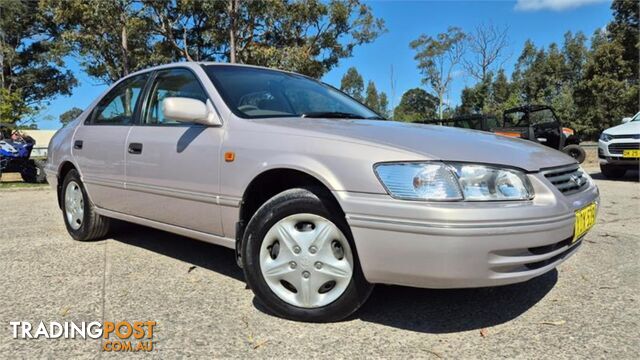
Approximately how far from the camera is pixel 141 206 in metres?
3.49

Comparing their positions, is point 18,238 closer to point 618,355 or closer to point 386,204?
point 386,204

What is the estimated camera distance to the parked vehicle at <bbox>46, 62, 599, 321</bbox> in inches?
84.0

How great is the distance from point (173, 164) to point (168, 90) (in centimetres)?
71

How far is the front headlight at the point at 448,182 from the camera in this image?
214 cm

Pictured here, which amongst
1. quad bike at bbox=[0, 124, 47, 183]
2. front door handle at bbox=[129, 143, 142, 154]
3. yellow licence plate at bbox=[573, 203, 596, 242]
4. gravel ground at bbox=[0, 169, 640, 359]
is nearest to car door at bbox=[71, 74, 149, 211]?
front door handle at bbox=[129, 143, 142, 154]

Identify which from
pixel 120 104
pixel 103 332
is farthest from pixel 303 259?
pixel 120 104

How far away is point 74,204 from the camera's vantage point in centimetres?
440

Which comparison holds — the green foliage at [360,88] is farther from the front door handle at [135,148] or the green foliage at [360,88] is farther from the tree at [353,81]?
the front door handle at [135,148]

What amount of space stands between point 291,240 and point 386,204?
58 cm

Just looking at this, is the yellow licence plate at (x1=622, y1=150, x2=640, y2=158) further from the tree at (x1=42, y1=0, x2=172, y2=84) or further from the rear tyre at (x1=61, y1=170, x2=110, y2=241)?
the tree at (x1=42, y1=0, x2=172, y2=84)

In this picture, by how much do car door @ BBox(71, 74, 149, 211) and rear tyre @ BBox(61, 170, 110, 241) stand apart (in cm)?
18

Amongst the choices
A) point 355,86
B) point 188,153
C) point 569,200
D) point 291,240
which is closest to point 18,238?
point 188,153

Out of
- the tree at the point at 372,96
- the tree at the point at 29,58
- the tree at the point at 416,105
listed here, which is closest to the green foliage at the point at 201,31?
the tree at the point at 29,58

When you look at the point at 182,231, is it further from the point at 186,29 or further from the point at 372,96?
the point at 372,96
